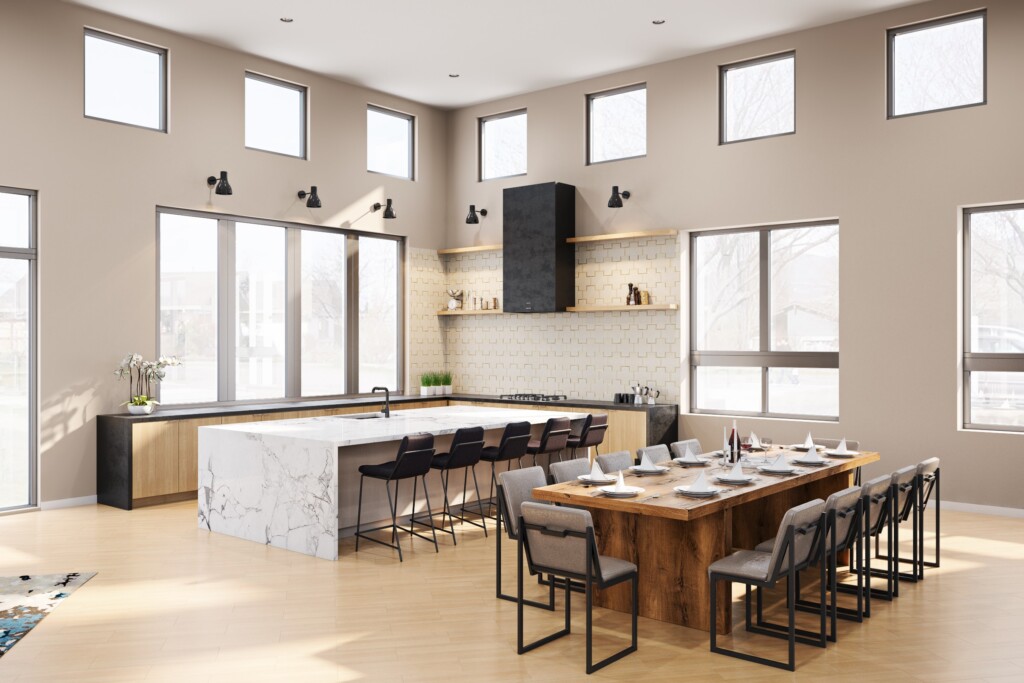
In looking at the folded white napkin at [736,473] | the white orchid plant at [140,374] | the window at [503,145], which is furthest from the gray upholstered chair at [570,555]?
the window at [503,145]

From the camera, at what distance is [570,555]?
403 cm

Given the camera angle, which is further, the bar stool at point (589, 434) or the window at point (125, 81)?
the window at point (125, 81)

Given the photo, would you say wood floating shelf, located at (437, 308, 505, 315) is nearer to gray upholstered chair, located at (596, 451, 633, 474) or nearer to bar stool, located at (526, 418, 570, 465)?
bar stool, located at (526, 418, 570, 465)

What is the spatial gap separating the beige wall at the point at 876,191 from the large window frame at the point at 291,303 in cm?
368

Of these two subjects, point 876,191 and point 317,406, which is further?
point 317,406

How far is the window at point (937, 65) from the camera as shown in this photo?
7.64m

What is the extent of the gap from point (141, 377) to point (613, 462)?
5.09 m

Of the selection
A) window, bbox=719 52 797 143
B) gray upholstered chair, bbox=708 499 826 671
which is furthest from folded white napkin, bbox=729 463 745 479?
window, bbox=719 52 797 143

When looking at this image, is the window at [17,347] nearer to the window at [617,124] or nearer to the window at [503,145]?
the window at [503,145]

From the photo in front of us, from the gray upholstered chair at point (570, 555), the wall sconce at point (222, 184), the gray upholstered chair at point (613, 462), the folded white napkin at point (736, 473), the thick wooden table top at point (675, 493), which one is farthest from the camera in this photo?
the wall sconce at point (222, 184)

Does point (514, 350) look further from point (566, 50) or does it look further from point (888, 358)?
point (888, 358)

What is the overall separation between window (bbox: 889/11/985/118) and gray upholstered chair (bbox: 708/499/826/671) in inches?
210

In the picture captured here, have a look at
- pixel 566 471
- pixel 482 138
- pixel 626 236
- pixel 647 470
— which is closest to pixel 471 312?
pixel 482 138

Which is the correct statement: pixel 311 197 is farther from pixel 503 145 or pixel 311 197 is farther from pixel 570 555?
pixel 570 555
